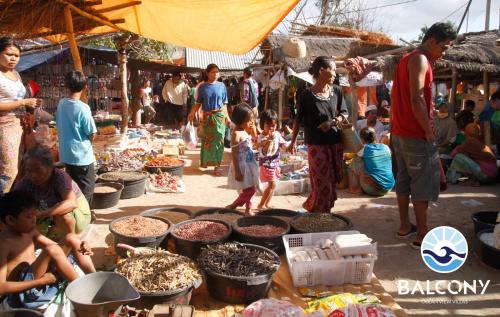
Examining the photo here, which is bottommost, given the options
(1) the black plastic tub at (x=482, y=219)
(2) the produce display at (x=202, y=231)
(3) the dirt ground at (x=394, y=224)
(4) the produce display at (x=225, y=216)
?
(3) the dirt ground at (x=394, y=224)

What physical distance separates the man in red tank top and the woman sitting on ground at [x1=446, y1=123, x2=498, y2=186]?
10.5 feet

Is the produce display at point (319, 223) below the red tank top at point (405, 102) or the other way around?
below

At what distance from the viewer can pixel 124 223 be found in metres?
3.60

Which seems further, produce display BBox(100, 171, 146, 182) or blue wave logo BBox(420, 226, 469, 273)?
produce display BBox(100, 171, 146, 182)

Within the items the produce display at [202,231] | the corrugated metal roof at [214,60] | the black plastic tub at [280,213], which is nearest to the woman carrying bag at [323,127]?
the black plastic tub at [280,213]

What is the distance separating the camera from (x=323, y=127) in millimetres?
3926

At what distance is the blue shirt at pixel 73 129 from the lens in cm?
392

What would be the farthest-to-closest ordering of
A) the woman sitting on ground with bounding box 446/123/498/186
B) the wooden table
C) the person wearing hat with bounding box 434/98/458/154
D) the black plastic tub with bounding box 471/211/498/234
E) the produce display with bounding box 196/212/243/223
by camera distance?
the person wearing hat with bounding box 434/98/458/154, the woman sitting on ground with bounding box 446/123/498/186, the black plastic tub with bounding box 471/211/498/234, the produce display with bounding box 196/212/243/223, the wooden table

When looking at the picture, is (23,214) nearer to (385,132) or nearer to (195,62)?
(385,132)

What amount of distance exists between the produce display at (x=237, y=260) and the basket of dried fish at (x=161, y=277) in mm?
125

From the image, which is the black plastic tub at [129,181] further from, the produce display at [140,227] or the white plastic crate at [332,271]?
the white plastic crate at [332,271]

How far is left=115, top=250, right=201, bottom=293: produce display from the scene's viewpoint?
2541mm

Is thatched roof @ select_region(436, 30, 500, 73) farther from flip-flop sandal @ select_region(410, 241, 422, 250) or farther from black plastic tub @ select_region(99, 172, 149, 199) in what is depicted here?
black plastic tub @ select_region(99, 172, 149, 199)

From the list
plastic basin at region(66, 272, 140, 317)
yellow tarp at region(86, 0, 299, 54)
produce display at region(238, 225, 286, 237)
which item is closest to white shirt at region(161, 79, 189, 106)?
yellow tarp at region(86, 0, 299, 54)
